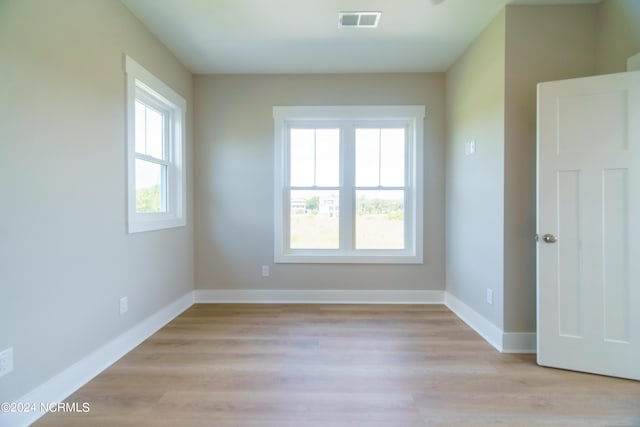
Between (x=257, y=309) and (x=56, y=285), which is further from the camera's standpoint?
(x=257, y=309)

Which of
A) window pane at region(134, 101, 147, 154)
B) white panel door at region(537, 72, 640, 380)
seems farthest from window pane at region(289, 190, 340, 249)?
white panel door at region(537, 72, 640, 380)

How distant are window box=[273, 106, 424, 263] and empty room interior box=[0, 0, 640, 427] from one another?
0.03m

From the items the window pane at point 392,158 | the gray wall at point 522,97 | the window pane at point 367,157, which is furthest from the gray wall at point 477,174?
the window pane at point 367,157

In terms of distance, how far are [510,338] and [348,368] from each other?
1320 millimetres

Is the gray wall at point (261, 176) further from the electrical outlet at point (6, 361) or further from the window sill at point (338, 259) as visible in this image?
the electrical outlet at point (6, 361)

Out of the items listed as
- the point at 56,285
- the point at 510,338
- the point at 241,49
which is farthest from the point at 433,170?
the point at 56,285

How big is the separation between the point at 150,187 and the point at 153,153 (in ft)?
1.12

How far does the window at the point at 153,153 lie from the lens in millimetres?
2459

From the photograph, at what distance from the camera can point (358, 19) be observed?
2.52 metres

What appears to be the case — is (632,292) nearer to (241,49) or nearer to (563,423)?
(563,423)

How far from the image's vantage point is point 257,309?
135 inches

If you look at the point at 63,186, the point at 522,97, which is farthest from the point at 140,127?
the point at 522,97

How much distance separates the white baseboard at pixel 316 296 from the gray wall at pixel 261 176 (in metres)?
0.07

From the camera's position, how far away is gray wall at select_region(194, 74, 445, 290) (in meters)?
3.58
